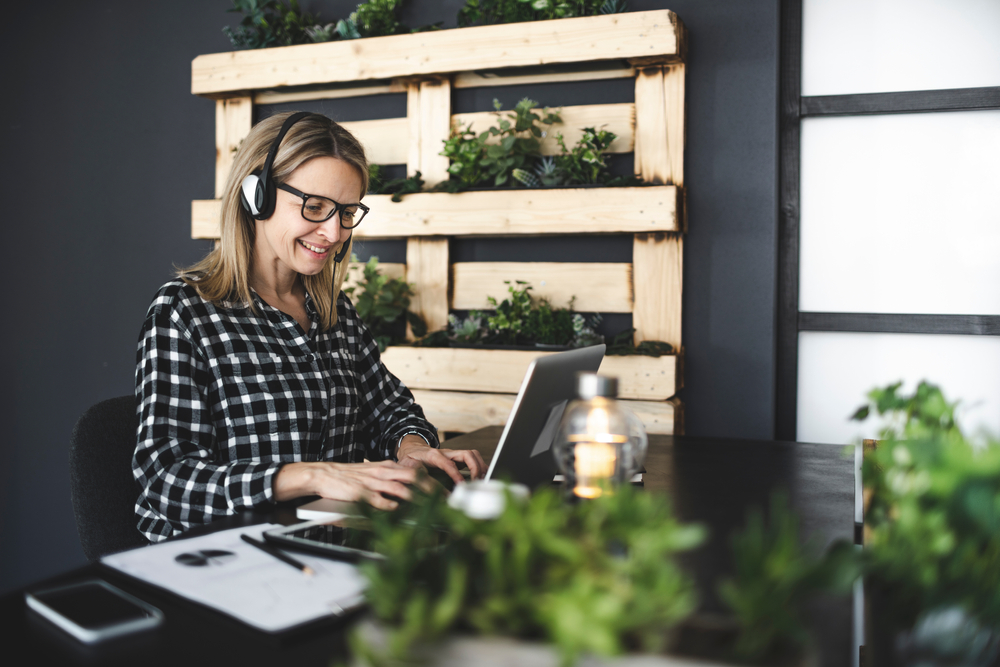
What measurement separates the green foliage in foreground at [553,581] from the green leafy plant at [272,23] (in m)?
2.69

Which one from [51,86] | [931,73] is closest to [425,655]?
[931,73]

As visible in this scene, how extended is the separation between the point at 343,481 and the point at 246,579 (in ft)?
1.24

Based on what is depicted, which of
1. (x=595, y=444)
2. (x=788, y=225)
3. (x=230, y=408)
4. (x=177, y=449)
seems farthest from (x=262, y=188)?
(x=788, y=225)

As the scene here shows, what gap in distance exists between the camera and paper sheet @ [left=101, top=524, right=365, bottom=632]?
0.82 metres

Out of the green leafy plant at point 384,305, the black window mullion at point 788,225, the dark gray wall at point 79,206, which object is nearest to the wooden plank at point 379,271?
the green leafy plant at point 384,305

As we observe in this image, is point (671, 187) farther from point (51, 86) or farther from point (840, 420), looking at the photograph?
point (51, 86)

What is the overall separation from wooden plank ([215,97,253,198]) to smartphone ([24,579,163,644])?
2331 millimetres

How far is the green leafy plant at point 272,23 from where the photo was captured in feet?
9.34

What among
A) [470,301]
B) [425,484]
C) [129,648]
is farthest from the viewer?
[470,301]

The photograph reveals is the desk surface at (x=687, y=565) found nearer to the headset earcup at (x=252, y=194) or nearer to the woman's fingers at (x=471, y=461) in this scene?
the woman's fingers at (x=471, y=461)

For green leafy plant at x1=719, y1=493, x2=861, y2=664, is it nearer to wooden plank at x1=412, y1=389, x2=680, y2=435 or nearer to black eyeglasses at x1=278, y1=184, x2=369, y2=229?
black eyeglasses at x1=278, y1=184, x2=369, y2=229

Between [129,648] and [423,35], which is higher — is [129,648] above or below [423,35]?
below

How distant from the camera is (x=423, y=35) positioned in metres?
2.60

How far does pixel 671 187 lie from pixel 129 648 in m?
1.98
